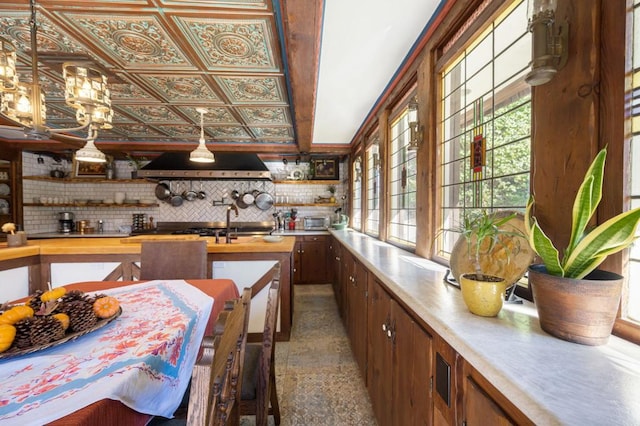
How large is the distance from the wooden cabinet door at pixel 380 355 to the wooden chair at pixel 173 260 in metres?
1.32

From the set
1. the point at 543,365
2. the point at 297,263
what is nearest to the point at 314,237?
the point at 297,263

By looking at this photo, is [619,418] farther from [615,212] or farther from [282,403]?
[282,403]

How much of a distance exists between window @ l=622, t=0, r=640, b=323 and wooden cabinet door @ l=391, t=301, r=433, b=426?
567 millimetres

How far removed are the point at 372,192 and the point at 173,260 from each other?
2.65m

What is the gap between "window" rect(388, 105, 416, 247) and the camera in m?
2.39

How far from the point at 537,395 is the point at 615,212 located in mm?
570

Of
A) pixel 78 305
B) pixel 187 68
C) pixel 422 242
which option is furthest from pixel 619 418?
pixel 187 68

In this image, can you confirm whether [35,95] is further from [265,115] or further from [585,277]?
[585,277]

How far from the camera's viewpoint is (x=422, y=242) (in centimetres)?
191

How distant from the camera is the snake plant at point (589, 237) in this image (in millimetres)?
591

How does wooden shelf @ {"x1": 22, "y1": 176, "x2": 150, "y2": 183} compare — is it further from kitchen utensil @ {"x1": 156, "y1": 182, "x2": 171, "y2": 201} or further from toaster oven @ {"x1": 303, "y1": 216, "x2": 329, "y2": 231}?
toaster oven @ {"x1": 303, "y1": 216, "x2": 329, "y2": 231}

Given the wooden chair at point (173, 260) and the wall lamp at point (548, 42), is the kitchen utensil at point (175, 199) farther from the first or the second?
the wall lamp at point (548, 42)

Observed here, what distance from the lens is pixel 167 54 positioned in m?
2.16

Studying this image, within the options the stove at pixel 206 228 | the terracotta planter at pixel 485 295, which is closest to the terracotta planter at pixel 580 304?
the terracotta planter at pixel 485 295
